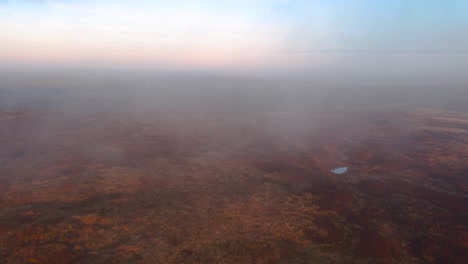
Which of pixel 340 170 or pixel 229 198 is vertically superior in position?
pixel 229 198

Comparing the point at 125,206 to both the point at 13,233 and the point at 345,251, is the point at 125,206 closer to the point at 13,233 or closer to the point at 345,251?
the point at 13,233

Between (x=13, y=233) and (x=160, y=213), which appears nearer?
(x=13, y=233)

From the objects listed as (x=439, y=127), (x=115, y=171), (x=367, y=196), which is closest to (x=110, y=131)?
(x=115, y=171)

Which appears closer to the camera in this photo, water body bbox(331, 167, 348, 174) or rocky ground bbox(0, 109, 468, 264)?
rocky ground bbox(0, 109, 468, 264)

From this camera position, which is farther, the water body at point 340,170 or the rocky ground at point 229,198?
the water body at point 340,170

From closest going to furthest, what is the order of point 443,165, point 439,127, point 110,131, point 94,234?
point 94,234 < point 443,165 < point 110,131 < point 439,127

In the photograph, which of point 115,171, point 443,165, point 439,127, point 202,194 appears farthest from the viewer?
point 439,127

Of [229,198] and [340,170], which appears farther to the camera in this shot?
[340,170]
